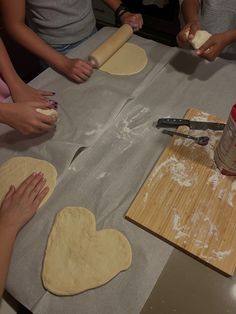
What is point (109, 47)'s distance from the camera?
3.52ft

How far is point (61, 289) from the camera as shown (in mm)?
584

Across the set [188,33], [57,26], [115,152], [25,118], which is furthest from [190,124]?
[57,26]

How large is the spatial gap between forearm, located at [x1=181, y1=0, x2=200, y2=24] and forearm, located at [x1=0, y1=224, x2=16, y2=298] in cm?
98

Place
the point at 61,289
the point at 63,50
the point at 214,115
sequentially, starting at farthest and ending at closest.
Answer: the point at 63,50 < the point at 214,115 < the point at 61,289

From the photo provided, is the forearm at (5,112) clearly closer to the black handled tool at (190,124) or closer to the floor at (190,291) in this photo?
the black handled tool at (190,124)

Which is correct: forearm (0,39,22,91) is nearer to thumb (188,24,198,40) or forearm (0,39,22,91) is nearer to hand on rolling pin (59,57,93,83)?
hand on rolling pin (59,57,93,83)

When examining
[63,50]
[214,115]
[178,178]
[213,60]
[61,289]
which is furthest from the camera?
[63,50]

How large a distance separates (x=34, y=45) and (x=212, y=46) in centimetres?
65

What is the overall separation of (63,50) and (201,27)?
586mm

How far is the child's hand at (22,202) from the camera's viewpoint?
0.67m

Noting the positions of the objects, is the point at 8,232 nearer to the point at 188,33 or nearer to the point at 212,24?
the point at 188,33

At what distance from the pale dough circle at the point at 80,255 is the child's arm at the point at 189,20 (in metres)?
0.72

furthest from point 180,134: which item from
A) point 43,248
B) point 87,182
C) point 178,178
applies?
point 43,248

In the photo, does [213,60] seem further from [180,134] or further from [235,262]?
[235,262]
